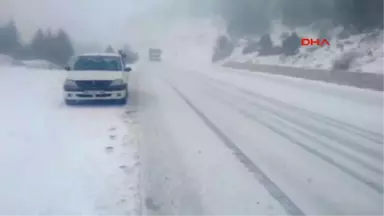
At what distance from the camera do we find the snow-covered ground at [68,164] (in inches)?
195

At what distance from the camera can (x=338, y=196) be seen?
5461 mm

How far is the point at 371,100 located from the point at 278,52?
32.7 m

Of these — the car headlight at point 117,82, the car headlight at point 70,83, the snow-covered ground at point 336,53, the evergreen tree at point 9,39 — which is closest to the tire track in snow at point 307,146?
the car headlight at point 117,82

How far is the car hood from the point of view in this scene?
555 inches

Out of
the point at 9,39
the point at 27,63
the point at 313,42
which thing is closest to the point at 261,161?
the point at 9,39

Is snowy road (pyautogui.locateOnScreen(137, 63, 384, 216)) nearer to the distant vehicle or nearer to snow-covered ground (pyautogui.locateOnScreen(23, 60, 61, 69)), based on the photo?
snow-covered ground (pyautogui.locateOnScreen(23, 60, 61, 69))

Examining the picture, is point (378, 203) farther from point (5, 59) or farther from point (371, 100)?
point (5, 59)

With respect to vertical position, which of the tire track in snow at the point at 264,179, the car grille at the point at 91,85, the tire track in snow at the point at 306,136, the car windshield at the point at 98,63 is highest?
the car windshield at the point at 98,63

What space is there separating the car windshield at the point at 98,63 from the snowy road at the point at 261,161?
2.32 meters

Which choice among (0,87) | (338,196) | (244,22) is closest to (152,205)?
(338,196)

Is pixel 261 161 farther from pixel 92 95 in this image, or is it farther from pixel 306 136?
pixel 92 95

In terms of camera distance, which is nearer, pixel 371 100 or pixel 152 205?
pixel 152 205

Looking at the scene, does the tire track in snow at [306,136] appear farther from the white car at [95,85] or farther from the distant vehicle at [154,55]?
the distant vehicle at [154,55]

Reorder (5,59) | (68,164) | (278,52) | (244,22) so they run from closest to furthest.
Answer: (68,164)
(5,59)
(278,52)
(244,22)
